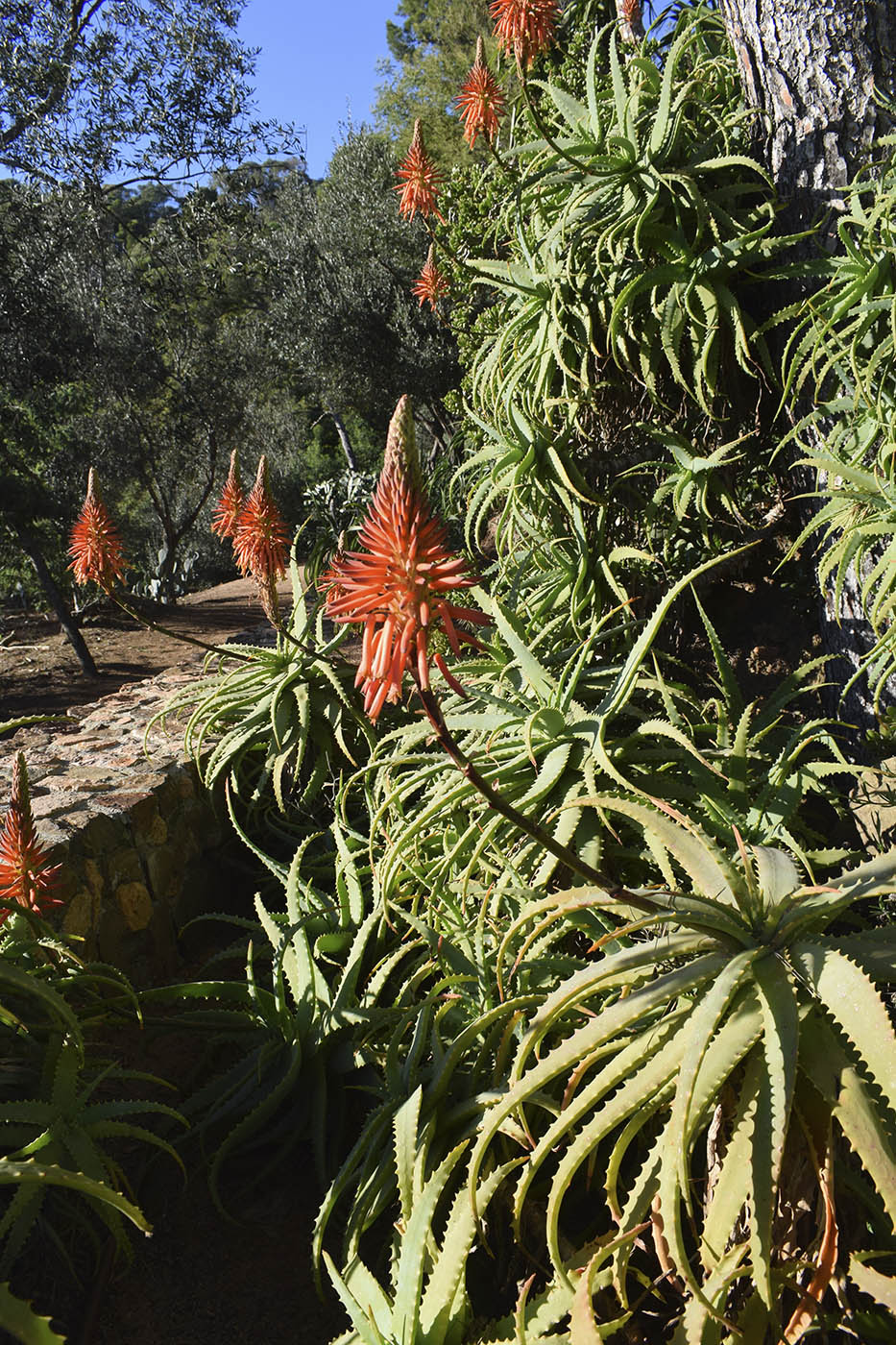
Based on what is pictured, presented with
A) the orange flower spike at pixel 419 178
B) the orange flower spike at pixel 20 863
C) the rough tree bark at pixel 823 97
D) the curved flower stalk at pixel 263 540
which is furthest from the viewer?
the orange flower spike at pixel 419 178

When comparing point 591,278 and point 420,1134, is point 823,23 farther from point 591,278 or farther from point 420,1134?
point 420,1134

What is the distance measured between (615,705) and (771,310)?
1.58 m

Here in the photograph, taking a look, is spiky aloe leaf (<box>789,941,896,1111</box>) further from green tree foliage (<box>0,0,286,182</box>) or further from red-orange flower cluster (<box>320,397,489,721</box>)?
green tree foliage (<box>0,0,286,182</box>)

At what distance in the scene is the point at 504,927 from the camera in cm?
235

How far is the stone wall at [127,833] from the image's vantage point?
289 cm

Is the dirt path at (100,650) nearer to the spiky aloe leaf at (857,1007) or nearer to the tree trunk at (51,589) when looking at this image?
the tree trunk at (51,589)

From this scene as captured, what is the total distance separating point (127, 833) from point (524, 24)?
3152 millimetres

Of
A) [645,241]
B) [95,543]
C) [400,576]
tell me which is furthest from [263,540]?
[400,576]

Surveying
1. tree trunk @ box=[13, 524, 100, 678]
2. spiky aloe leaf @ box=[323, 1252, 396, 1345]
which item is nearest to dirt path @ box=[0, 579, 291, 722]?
tree trunk @ box=[13, 524, 100, 678]

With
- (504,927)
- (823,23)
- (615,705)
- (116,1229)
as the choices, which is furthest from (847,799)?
(823,23)

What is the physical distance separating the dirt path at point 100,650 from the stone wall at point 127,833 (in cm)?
241

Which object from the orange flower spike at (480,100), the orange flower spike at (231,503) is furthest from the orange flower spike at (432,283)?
the orange flower spike at (231,503)

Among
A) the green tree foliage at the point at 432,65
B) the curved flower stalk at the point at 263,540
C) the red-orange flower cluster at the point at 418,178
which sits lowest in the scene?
the curved flower stalk at the point at 263,540

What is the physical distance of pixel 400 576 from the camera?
125 cm
